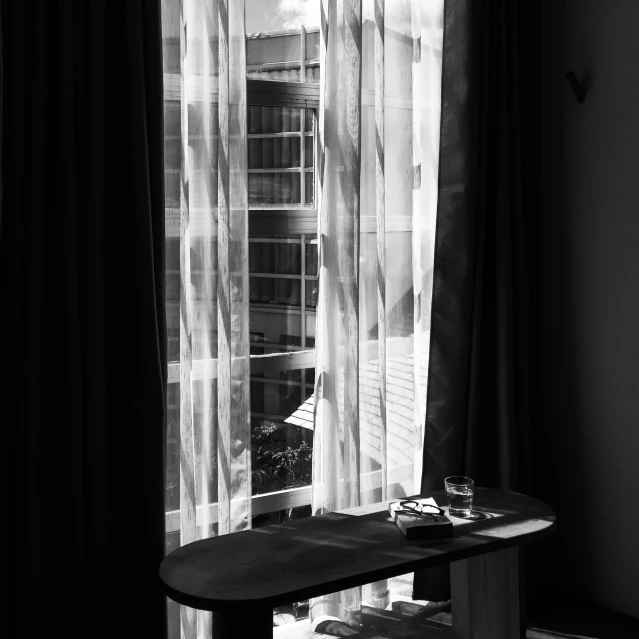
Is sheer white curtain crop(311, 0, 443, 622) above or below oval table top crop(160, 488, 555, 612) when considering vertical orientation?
above

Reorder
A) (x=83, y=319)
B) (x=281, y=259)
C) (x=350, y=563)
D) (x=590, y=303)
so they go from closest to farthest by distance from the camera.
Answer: (x=350, y=563) → (x=83, y=319) → (x=281, y=259) → (x=590, y=303)

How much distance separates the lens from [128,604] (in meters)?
1.89

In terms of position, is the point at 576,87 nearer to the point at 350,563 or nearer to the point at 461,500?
the point at 461,500

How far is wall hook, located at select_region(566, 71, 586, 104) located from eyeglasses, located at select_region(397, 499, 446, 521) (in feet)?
5.00

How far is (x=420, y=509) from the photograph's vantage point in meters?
1.98

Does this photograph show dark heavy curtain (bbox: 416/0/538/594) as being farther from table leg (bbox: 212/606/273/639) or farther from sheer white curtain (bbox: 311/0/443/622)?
table leg (bbox: 212/606/273/639)

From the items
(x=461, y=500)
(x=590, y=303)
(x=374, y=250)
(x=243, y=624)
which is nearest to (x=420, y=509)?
(x=461, y=500)

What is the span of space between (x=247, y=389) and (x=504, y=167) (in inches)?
45.7

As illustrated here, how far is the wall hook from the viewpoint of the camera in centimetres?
260

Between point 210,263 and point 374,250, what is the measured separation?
1.94ft

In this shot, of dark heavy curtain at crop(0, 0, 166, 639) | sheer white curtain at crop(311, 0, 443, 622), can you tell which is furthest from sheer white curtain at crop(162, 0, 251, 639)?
sheer white curtain at crop(311, 0, 443, 622)

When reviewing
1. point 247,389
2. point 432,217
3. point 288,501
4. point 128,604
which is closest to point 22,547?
point 128,604

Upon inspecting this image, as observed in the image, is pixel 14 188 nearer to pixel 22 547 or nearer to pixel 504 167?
pixel 22 547

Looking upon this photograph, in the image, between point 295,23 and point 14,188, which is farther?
point 295,23
